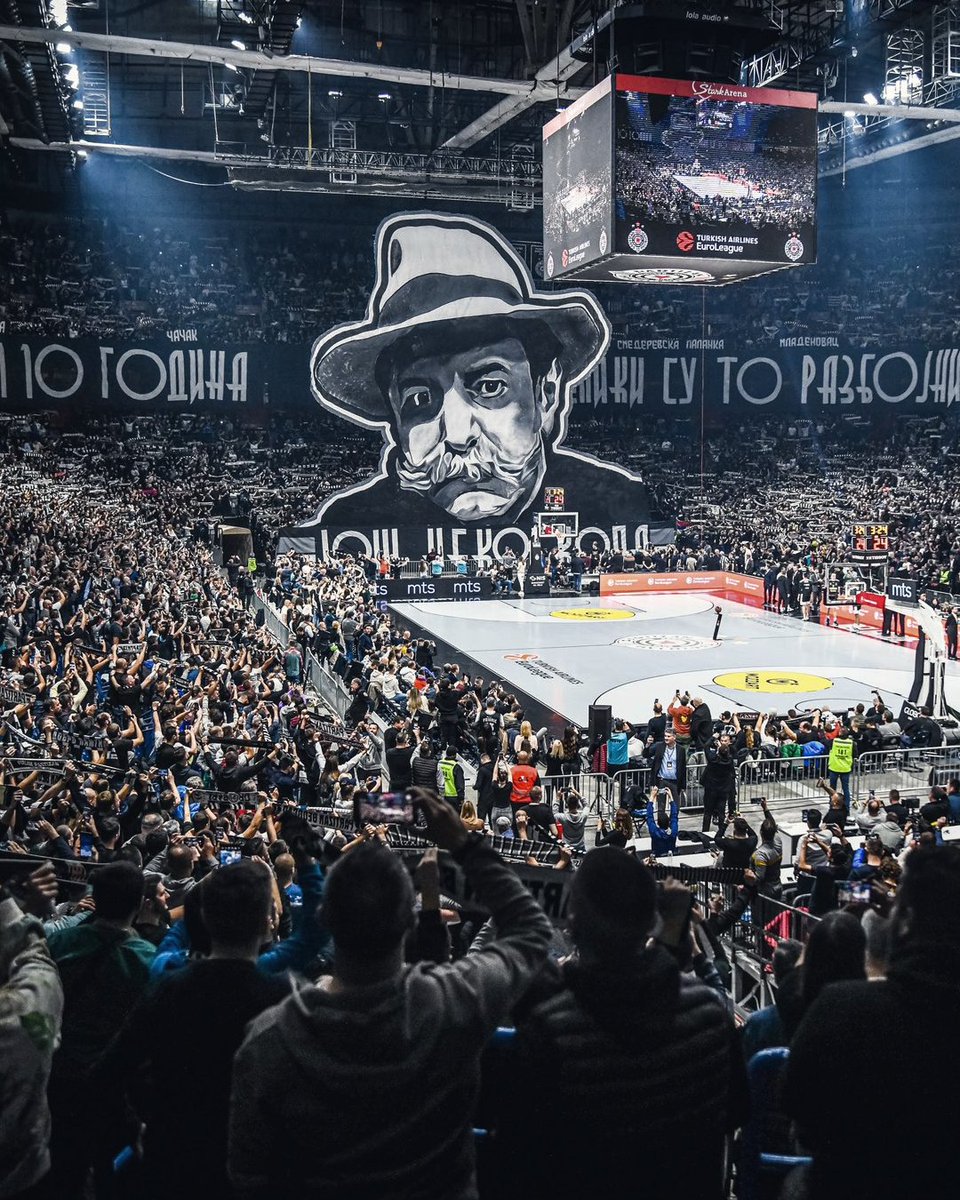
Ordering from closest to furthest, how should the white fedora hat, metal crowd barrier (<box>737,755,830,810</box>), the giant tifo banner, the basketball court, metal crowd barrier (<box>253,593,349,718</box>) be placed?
metal crowd barrier (<box>737,755,830,810</box>)
metal crowd barrier (<box>253,593,349,718</box>)
the basketball court
the giant tifo banner
the white fedora hat

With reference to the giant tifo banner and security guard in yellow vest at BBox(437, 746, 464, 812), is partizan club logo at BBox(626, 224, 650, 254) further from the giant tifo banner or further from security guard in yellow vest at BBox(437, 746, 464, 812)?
the giant tifo banner

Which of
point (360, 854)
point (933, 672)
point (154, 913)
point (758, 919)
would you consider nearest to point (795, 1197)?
point (360, 854)

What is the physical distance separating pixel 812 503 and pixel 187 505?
2435 centimetres

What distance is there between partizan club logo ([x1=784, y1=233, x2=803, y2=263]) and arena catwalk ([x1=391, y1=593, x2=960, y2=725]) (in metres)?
8.29

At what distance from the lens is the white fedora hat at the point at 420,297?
41.5 meters

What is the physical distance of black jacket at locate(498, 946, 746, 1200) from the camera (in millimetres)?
2711

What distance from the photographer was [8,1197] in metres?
2.92

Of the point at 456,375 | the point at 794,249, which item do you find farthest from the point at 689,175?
the point at 456,375

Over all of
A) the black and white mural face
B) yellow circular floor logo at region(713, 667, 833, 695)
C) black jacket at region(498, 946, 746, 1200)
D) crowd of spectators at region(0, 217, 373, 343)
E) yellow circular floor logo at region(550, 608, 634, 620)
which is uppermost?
crowd of spectators at region(0, 217, 373, 343)

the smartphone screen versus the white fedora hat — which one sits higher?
the white fedora hat

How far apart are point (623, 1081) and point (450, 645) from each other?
25.9m

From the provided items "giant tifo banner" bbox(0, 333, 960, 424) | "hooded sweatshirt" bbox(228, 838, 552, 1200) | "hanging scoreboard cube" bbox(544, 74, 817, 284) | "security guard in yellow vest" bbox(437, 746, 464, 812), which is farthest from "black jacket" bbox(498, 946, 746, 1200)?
"giant tifo banner" bbox(0, 333, 960, 424)

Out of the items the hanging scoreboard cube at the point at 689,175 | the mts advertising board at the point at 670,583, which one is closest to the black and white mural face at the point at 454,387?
the mts advertising board at the point at 670,583

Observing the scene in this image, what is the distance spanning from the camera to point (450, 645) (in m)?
28.6
